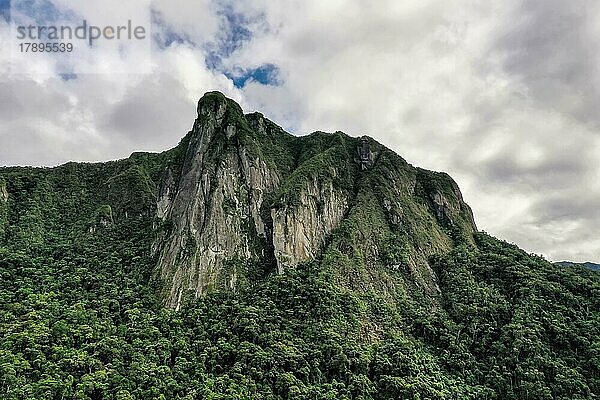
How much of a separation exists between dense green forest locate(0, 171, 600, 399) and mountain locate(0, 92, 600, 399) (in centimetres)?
33

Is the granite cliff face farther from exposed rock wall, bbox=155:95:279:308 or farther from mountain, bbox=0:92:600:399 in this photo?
mountain, bbox=0:92:600:399

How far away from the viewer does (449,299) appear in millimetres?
103688

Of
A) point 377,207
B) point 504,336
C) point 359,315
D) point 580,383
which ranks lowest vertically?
point 580,383

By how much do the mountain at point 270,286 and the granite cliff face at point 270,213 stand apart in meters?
0.46

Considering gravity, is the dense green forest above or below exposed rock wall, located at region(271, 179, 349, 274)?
below

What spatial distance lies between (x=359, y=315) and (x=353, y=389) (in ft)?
59.3

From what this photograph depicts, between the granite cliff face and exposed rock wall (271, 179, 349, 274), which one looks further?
exposed rock wall (271, 179, 349, 274)

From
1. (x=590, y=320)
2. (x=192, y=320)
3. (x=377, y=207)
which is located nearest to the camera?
(x=192, y=320)

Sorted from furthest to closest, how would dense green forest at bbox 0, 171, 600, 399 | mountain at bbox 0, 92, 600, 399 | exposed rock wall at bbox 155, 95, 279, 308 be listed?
exposed rock wall at bbox 155, 95, 279, 308, mountain at bbox 0, 92, 600, 399, dense green forest at bbox 0, 171, 600, 399

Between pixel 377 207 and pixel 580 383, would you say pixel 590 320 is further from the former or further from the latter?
pixel 377 207

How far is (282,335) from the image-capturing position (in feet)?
261

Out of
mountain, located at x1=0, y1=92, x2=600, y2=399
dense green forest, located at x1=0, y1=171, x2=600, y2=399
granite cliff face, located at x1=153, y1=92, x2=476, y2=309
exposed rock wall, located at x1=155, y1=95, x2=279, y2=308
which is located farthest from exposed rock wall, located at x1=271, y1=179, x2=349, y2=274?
exposed rock wall, located at x1=155, y1=95, x2=279, y2=308

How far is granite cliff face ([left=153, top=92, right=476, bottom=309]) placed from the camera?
321ft

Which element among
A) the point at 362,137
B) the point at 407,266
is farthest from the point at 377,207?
the point at 362,137
